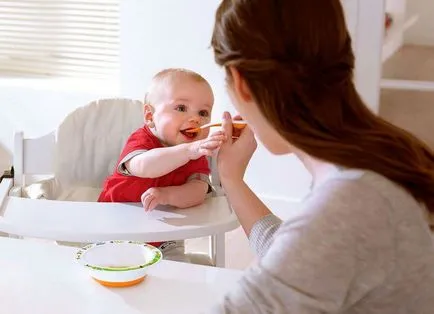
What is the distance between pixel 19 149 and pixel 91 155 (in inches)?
8.5

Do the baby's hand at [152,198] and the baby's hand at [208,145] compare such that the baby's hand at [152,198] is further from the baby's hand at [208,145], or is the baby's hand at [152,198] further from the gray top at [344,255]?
the gray top at [344,255]

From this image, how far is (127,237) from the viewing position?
5.50ft

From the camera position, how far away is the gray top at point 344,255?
96 cm

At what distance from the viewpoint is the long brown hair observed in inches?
39.0

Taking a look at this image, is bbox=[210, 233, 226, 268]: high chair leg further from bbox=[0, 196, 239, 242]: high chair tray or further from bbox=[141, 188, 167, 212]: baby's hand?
bbox=[141, 188, 167, 212]: baby's hand

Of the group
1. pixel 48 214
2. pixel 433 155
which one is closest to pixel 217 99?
pixel 48 214

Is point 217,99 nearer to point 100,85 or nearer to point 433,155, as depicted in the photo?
point 100,85

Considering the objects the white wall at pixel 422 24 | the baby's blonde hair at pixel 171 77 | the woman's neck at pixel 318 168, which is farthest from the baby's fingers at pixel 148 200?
the white wall at pixel 422 24

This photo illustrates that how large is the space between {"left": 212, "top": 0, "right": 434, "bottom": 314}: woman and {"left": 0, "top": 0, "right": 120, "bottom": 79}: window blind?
8.95 ft

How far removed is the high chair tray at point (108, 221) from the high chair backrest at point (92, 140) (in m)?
0.36

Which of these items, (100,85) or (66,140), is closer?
(66,140)

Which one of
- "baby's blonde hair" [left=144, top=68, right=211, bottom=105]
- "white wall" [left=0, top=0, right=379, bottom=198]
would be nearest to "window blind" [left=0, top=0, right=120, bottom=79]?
"white wall" [left=0, top=0, right=379, bottom=198]

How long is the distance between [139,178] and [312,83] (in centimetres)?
103

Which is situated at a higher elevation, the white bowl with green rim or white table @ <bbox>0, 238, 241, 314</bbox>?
the white bowl with green rim
